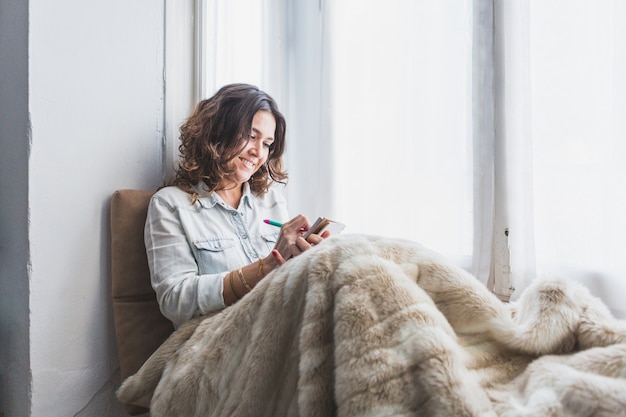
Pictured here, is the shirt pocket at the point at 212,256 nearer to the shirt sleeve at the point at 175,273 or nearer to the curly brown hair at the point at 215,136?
the shirt sleeve at the point at 175,273

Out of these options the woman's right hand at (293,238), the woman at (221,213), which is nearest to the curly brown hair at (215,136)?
the woman at (221,213)

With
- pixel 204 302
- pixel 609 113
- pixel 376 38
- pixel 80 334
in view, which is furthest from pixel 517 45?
pixel 80 334

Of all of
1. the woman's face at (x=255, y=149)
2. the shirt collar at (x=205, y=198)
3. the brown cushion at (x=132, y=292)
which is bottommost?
the brown cushion at (x=132, y=292)

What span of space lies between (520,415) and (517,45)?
3.14ft

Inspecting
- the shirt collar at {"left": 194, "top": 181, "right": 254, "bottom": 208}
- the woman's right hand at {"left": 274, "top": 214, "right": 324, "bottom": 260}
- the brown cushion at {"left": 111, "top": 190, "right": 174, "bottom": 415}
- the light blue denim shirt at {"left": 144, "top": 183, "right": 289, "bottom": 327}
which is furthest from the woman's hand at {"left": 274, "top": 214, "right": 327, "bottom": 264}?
the brown cushion at {"left": 111, "top": 190, "right": 174, "bottom": 415}

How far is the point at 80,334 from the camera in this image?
112 centimetres

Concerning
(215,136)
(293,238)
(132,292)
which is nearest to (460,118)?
(293,238)

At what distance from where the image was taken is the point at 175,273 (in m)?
1.09

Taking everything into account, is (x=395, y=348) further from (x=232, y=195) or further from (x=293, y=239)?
(x=232, y=195)

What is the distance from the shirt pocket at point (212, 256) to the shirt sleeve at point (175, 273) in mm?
19

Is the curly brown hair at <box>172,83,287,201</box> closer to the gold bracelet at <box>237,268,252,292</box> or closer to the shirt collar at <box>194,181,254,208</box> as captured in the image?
the shirt collar at <box>194,181,254,208</box>

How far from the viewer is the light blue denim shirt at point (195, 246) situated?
105cm

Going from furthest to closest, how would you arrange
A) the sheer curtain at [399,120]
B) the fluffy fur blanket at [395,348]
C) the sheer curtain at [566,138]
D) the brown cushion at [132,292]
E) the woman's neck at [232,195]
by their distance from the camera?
the woman's neck at [232,195] → the sheer curtain at [399,120] → the brown cushion at [132,292] → the sheer curtain at [566,138] → the fluffy fur blanket at [395,348]

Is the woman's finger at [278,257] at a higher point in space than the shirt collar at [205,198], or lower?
lower
